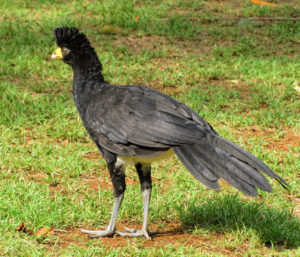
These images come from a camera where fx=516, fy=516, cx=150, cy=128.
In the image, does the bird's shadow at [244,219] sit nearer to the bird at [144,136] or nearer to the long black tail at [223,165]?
the bird at [144,136]

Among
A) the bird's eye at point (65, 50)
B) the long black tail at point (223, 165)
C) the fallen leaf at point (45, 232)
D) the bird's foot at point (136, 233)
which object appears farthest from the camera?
the bird's eye at point (65, 50)

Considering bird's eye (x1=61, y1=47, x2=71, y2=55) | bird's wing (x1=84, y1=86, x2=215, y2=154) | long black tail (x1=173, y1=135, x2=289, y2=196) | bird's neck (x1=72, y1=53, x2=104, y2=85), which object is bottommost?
long black tail (x1=173, y1=135, x2=289, y2=196)

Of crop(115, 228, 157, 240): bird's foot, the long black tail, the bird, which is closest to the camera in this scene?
the long black tail

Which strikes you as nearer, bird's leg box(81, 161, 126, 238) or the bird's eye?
bird's leg box(81, 161, 126, 238)

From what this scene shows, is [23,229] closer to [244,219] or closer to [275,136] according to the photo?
[244,219]

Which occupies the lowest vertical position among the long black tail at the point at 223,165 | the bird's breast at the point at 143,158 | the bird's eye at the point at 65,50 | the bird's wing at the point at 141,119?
the bird's breast at the point at 143,158

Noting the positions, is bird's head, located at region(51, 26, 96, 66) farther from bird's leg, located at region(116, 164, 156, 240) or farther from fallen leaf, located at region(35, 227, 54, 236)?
fallen leaf, located at region(35, 227, 54, 236)

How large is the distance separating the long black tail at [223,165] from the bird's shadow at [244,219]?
0.69 m

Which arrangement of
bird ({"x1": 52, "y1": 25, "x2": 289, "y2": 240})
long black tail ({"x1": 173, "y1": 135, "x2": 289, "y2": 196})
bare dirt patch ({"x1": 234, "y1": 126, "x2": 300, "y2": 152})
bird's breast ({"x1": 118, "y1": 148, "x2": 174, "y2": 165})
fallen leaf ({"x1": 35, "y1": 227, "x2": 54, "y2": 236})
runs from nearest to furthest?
long black tail ({"x1": 173, "y1": 135, "x2": 289, "y2": 196}) < bird ({"x1": 52, "y1": 25, "x2": 289, "y2": 240}) < bird's breast ({"x1": 118, "y1": 148, "x2": 174, "y2": 165}) < fallen leaf ({"x1": 35, "y1": 227, "x2": 54, "y2": 236}) < bare dirt patch ({"x1": 234, "y1": 126, "x2": 300, "y2": 152})

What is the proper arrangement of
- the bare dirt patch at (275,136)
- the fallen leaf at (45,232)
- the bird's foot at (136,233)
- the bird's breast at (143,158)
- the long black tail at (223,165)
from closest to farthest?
the long black tail at (223,165), the bird's breast at (143,158), the fallen leaf at (45,232), the bird's foot at (136,233), the bare dirt patch at (275,136)

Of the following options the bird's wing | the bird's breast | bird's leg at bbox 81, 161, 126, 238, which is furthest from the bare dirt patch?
bird's leg at bbox 81, 161, 126, 238

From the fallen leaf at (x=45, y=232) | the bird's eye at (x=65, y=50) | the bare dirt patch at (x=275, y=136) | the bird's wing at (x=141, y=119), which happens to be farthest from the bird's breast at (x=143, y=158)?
the bare dirt patch at (x=275, y=136)

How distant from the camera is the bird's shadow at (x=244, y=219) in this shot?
4492 mm

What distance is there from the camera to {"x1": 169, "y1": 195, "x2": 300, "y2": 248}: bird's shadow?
449 cm
